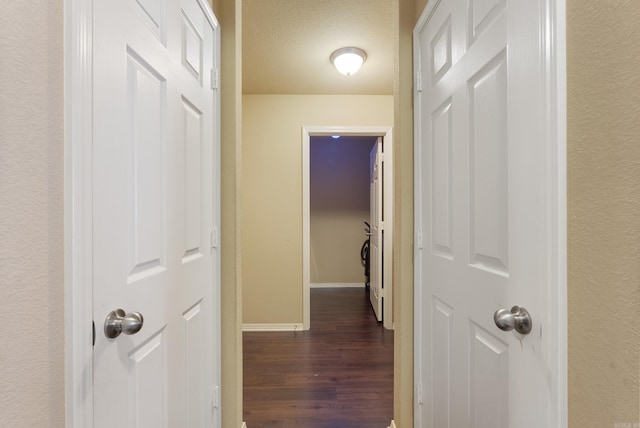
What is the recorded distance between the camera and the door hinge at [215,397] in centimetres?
142

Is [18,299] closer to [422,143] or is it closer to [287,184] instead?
[422,143]

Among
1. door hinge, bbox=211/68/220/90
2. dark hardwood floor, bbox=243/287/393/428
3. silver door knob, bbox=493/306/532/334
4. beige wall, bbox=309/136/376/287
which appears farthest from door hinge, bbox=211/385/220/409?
beige wall, bbox=309/136/376/287

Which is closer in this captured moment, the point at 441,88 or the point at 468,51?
the point at 468,51

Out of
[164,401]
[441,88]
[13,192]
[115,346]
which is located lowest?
[164,401]

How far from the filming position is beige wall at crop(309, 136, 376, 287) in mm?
5395

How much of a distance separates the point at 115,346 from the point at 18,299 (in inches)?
11.3

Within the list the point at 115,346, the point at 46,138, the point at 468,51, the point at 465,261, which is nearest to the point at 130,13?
the point at 46,138

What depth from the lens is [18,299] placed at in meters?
0.52

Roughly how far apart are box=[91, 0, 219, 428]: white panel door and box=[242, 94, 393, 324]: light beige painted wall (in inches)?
71.6

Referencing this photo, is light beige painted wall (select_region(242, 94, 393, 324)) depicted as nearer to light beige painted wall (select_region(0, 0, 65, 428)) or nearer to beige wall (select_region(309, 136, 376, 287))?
beige wall (select_region(309, 136, 376, 287))

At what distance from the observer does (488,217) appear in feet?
3.09

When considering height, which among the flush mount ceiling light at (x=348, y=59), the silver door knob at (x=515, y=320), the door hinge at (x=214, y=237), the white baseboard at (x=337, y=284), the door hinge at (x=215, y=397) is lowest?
the white baseboard at (x=337, y=284)
